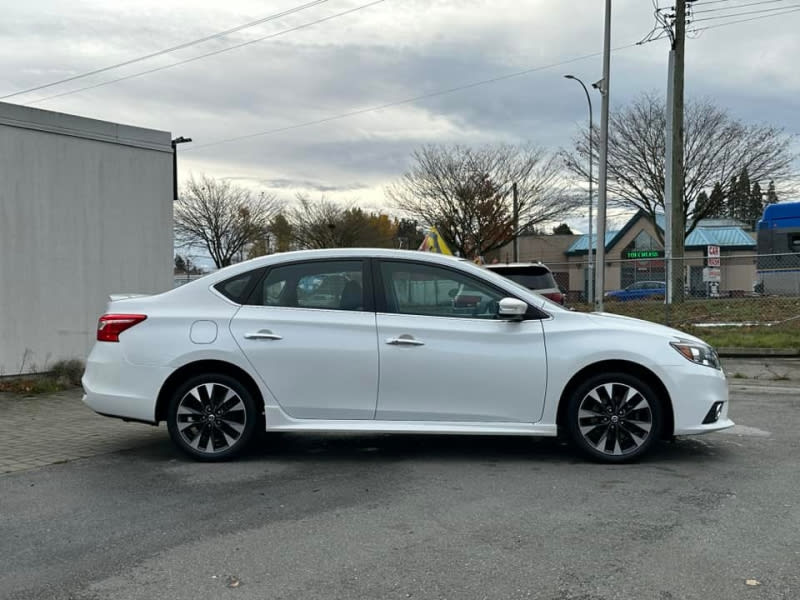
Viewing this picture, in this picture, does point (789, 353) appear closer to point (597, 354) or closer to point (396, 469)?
point (597, 354)

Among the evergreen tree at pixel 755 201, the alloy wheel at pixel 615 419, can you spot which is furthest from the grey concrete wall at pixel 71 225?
the evergreen tree at pixel 755 201

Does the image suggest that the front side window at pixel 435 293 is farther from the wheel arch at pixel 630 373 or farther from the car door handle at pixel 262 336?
the car door handle at pixel 262 336

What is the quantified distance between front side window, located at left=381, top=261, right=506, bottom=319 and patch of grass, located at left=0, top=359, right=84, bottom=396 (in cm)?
590

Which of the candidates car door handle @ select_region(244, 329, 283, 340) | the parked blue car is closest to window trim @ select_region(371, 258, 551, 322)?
car door handle @ select_region(244, 329, 283, 340)

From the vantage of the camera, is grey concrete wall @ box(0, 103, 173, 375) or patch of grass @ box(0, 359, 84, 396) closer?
patch of grass @ box(0, 359, 84, 396)

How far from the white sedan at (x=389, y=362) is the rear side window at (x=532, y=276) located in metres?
7.95

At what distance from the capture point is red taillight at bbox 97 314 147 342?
592cm

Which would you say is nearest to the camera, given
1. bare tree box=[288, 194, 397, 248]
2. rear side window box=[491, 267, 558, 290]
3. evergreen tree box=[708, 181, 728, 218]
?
rear side window box=[491, 267, 558, 290]

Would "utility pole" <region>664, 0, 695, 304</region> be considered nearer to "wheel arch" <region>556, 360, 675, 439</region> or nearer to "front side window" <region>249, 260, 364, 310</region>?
"wheel arch" <region>556, 360, 675, 439</region>

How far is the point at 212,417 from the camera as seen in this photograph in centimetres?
Result: 579

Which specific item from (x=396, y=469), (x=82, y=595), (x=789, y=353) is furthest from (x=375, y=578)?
(x=789, y=353)

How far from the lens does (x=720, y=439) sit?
6.57 m

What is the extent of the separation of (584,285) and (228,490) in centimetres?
2795

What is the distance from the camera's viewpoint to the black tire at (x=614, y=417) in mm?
5574
